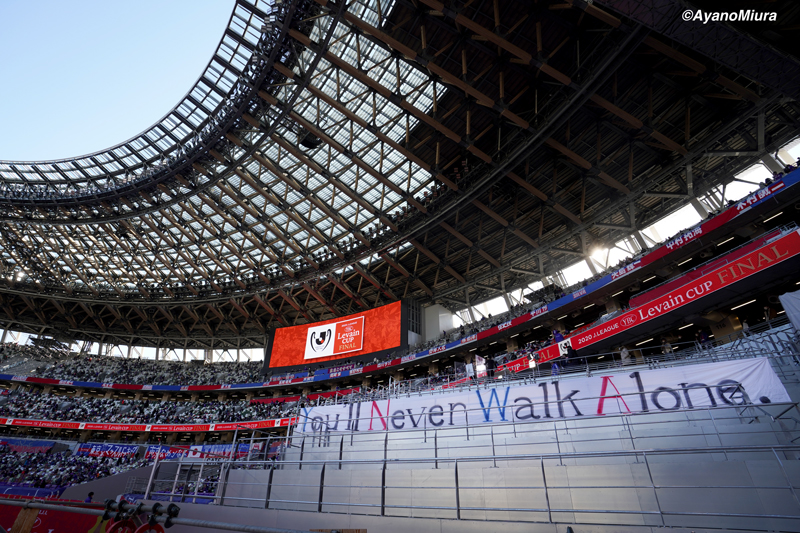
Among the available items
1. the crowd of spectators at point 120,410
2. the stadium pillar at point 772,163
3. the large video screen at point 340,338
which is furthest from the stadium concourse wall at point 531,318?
the stadium pillar at point 772,163

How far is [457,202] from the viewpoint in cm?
2878

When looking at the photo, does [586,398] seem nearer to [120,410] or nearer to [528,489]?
[528,489]

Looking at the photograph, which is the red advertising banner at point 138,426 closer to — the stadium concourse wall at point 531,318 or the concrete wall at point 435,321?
the stadium concourse wall at point 531,318

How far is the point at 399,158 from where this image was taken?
30891mm

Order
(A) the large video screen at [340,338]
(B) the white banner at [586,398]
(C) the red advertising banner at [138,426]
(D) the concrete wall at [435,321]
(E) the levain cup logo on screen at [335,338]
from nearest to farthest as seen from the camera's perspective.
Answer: (B) the white banner at [586,398] < (C) the red advertising banner at [138,426] < (A) the large video screen at [340,338] < (D) the concrete wall at [435,321] < (E) the levain cup logo on screen at [335,338]

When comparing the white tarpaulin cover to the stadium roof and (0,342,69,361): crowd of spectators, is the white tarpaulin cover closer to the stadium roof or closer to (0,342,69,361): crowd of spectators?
the stadium roof

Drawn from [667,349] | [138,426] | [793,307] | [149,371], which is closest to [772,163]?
[667,349]

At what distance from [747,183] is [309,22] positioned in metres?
27.7

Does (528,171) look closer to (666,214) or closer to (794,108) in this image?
(666,214)

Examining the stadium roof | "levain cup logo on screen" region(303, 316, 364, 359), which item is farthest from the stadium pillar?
"levain cup logo on screen" region(303, 316, 364, 359)

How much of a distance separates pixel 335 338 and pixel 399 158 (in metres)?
22.0

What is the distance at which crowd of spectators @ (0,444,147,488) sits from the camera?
28814mm

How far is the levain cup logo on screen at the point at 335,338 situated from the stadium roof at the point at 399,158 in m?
2.72

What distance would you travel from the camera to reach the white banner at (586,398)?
9.29 m
